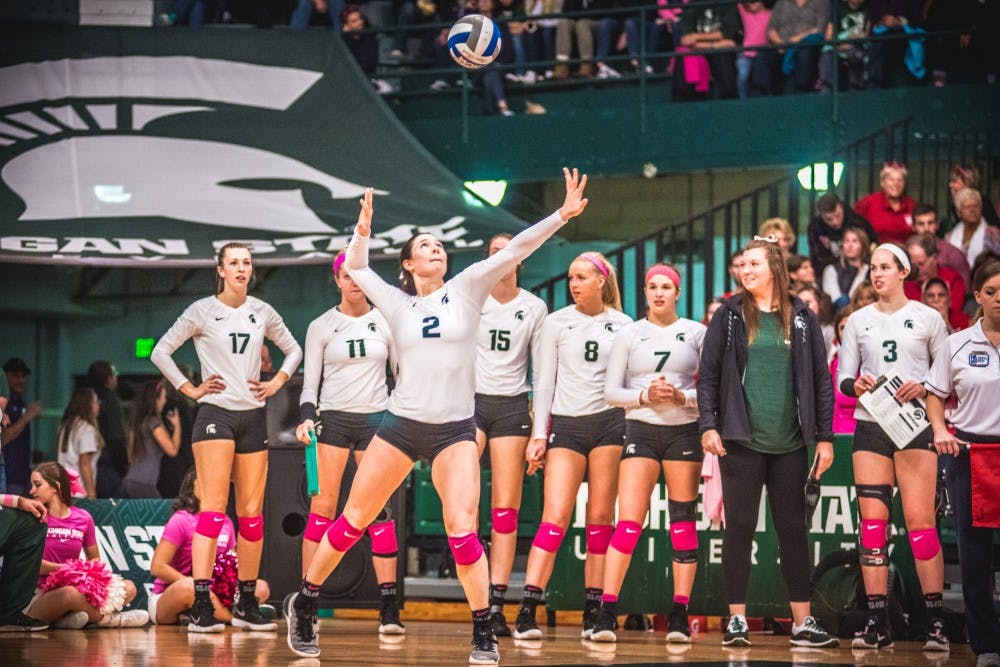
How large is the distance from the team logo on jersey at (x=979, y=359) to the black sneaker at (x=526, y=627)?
2795mm

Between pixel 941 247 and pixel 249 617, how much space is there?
5.78 meters

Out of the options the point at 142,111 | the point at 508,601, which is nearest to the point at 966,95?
the point at 508,601

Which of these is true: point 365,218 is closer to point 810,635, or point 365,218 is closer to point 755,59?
point 810,635

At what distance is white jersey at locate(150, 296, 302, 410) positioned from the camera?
8.65 metres

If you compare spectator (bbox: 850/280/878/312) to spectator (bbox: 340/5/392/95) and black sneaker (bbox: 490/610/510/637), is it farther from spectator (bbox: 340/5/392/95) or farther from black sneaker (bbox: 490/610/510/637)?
spectator (bbox: 340/5/392/95)

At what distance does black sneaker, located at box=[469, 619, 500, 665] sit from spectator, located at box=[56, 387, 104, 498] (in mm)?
5963

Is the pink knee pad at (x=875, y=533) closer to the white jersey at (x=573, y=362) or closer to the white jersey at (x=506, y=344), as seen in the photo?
the white jersey at (x=573, y=362)

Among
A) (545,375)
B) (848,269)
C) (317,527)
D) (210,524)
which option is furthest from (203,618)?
(848,269)

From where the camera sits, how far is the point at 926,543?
8.08 metres

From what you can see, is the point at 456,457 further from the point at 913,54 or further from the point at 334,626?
the point at 913,54

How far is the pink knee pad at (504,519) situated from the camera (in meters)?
8.57

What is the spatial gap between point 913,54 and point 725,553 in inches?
299

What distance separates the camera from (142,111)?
14.0 m

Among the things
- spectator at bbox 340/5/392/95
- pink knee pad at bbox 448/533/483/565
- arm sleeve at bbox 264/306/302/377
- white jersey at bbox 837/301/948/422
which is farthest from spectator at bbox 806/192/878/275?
spectator at bbox 340/5/392/95
